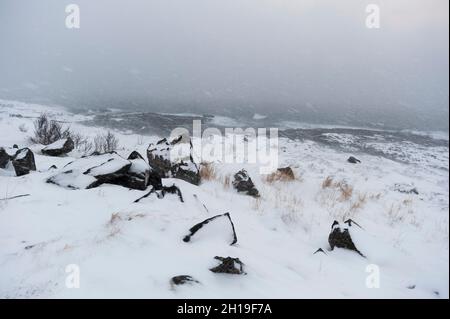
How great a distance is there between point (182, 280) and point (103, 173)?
7.90 ft

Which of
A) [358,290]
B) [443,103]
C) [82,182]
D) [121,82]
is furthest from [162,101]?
[443,103]

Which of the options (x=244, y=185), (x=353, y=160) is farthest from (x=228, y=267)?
(x=353, y=160)

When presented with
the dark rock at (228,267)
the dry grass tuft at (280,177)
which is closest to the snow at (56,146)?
the dry grass tuft at (280,177)

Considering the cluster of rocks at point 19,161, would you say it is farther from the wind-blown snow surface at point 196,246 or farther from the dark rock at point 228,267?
the dark rock at point 228,267

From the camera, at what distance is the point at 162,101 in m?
28.8

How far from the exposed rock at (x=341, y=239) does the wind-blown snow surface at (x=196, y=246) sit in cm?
8

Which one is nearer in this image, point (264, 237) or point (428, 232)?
point (264, 237)

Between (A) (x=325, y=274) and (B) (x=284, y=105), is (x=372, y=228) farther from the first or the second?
(B) (x=284, y=105)

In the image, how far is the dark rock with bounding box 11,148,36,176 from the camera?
484 centimetres

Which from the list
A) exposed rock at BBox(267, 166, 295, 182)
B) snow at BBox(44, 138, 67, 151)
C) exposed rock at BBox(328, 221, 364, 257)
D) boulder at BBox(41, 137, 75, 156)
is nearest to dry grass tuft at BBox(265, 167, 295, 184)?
exposed rock at BBox(267, 166, 295, 182)

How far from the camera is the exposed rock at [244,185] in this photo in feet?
19.8

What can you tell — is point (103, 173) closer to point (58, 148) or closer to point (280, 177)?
point (58, 148)

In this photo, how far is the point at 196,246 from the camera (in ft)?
9.68
